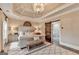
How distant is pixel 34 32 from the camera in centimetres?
233

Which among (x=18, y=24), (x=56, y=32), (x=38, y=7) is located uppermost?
(x=38, y=7)

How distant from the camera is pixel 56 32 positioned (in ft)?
7.75

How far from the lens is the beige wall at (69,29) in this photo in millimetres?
2270

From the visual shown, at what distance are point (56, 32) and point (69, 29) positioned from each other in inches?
11.5

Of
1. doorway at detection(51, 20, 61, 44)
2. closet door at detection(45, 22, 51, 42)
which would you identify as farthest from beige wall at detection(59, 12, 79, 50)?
closet door at detection(45, 22, 51, 42)

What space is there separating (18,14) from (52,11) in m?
0.70

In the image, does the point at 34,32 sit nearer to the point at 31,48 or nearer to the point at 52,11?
the point at 31,48

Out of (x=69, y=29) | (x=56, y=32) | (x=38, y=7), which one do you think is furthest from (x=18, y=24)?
(x=69, y=29)

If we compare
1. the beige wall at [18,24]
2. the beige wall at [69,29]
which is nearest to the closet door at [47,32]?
the beige wall at [18,24]

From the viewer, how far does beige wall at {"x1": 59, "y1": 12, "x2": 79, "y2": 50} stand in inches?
89.4

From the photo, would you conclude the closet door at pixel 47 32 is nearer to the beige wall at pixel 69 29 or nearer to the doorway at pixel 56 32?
the doorway at pixel 56 32

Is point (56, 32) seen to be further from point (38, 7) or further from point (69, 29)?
point (38, 7)

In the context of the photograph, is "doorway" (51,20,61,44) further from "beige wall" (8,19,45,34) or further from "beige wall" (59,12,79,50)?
"beige wall" (8,19,45,34)

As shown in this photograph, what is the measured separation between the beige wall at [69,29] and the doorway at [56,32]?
84 millimetres
